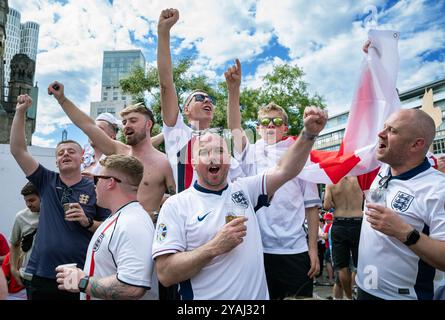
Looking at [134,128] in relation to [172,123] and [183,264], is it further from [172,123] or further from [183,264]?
[183,264]

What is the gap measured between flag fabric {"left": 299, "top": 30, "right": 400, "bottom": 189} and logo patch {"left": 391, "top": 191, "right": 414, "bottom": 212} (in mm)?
623

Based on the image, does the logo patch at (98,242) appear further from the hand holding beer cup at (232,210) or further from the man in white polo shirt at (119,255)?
the hand holding beer cup at (232,210)

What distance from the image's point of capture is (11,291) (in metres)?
4.81

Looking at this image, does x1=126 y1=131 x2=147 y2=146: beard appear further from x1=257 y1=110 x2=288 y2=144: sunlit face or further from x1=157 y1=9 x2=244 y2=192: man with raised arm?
x1=257 y1=110 x2=288 y2=144: sunlit face

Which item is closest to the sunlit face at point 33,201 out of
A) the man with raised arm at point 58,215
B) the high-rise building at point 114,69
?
the man with raised arm at point 58,215

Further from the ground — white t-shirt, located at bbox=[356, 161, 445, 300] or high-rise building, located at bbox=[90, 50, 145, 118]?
high-rise building, located at bbox=[90, 50, 145, 118]

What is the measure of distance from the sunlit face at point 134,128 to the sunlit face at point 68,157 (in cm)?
54

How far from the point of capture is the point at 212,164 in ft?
7.50

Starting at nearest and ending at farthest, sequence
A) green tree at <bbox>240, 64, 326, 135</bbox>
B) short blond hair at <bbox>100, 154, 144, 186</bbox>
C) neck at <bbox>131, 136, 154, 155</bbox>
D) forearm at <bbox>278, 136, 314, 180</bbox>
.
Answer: forearm at <bbox>278, 136, 314, 180</bbox>, short blond hair at <bbox>100, 154, 144, 186</bbox>, neck at <bbox>131, 136, 154, 155</bbox>, green tree at <bbox>240, 64, 326, 135</bbox>

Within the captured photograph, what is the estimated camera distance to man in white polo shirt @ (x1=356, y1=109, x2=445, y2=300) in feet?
6.83

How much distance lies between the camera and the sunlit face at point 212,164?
228 centimetres

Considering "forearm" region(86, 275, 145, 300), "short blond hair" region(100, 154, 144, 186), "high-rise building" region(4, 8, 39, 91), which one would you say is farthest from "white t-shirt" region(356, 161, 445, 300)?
"high-rise building" region(4, 8, 39, 91)

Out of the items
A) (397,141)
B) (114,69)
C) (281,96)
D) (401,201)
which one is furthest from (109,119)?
(114,69)
